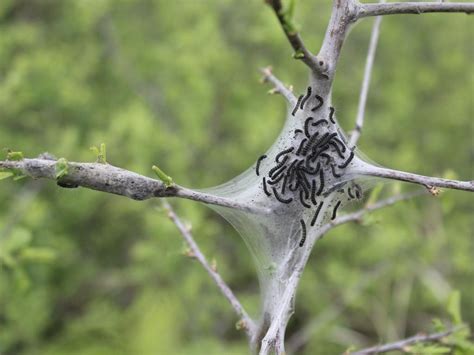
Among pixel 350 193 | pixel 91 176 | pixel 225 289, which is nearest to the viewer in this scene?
pixel 91 176

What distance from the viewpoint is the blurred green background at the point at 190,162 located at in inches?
161

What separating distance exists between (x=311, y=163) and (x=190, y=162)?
121 inches

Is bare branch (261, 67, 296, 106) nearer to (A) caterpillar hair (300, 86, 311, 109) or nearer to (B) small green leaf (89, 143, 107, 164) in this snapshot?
(A) caterpillar hair (300, 86, 311, 109)

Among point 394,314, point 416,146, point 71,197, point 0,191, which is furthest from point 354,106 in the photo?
point 0,191

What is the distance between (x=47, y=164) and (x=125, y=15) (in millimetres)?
4282

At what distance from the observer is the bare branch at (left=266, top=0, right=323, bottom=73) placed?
943 mm

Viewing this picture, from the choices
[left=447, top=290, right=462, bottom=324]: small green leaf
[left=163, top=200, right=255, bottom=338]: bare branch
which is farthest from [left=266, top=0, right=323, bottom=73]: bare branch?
[left=447, top=290, right=462, bottom=324]: small green leaf

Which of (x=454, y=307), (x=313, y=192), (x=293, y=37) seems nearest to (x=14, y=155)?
(x=293, y=37)

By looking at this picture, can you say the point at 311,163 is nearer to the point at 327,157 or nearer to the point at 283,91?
the point at 327,157

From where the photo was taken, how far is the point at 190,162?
4.39 m

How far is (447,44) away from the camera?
5.37 meters

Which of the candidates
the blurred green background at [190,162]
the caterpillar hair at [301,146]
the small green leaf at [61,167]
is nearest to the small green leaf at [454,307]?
the caterpillar hair at [301,146]

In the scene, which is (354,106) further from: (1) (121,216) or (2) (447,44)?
(1) (121,216)

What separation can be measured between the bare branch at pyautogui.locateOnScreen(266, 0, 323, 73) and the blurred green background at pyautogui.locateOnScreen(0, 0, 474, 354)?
8.39ft
